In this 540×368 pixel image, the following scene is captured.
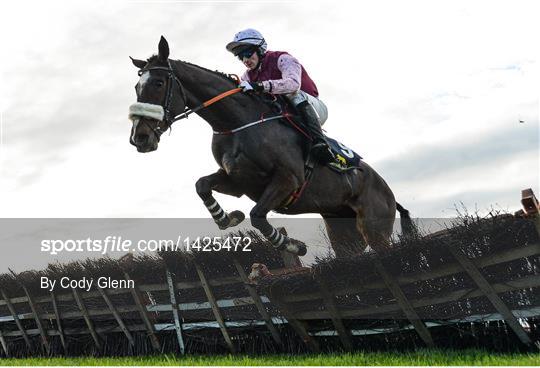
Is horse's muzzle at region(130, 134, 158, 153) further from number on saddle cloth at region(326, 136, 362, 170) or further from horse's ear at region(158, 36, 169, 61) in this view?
number on saddle cloth at region(326, 136, 362, 170)

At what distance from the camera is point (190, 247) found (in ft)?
32.2

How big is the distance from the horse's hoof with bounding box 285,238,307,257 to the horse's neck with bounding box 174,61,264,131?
158cm

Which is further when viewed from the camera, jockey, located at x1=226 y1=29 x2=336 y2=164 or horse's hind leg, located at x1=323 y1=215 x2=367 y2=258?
horse's hind leg, located at x1=323 y1=215 x2=367 y2=258

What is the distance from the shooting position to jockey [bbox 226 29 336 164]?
7.41 metres

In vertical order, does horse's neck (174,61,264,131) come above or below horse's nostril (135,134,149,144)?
above

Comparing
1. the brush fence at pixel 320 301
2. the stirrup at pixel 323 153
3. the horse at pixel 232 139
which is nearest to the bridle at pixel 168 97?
the horse at pixel 232 139

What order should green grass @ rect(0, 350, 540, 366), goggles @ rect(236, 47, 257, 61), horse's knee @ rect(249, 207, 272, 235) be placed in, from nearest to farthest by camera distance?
green grass @ rect(0, 350, 540, 366), horse's knee @ rect(249, 207, 272, 235), goggles @ rect(236, 47, 257, 61)

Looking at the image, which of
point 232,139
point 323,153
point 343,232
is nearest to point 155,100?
point 232,139

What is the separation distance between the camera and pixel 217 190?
7.52 m

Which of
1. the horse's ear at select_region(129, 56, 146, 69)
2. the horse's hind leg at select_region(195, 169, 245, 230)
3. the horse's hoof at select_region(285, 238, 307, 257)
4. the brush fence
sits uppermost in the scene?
the horse's ear at select_region(129, 56, 146, 69)

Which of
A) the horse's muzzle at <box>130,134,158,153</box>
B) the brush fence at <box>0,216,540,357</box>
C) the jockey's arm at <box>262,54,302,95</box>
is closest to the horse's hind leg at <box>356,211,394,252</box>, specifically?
the brush fence at <box>0,216,540,357</box>

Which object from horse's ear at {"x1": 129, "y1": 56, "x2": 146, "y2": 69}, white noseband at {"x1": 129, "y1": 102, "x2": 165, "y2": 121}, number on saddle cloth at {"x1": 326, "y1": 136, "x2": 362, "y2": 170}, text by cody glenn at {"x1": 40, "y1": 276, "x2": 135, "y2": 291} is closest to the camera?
white noseband at {"x1": 129, "y1": 102, "x2": 165, "y2": 121}

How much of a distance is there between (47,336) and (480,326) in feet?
32.0

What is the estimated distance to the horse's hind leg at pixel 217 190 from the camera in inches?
291
